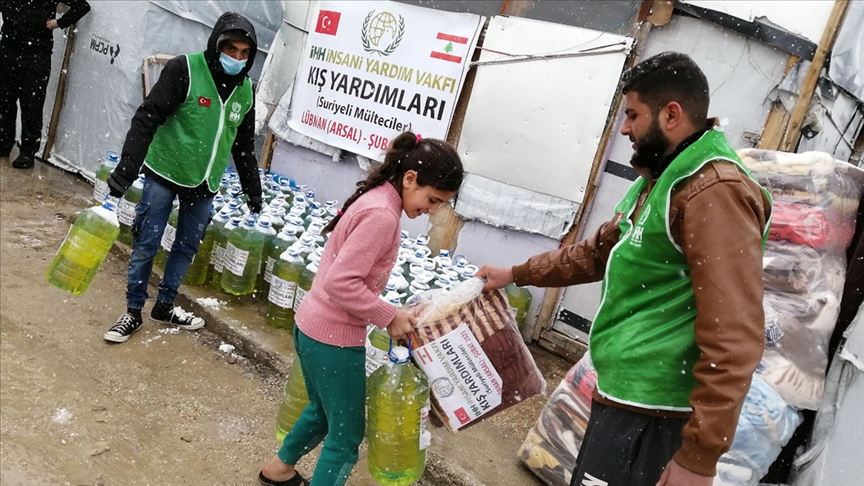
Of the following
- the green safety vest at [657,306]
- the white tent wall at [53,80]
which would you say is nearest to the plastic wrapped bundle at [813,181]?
the green safety vest at [657,306]

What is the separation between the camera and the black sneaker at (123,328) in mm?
3938

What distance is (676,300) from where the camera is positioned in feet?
5.72

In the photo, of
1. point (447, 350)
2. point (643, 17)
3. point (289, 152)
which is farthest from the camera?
point (289, 152)

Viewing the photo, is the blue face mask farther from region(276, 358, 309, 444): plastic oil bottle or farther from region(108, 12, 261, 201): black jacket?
region(276, 358, 309, 444): plastic oil bottle

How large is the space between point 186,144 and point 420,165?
212 centimetres

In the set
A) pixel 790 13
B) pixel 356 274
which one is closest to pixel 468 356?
pixel 356 274

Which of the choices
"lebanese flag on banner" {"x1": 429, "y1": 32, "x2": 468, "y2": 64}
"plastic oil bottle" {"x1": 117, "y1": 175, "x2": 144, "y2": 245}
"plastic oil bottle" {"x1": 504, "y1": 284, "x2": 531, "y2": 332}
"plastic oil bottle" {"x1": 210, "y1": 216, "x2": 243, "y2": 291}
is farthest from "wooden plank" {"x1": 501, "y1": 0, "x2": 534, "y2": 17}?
"plastic oil bottle" {"x1": 117, "y1": 175, "x2": 144, "y2": 245}

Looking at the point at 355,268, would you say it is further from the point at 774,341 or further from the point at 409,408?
the point at 774,341

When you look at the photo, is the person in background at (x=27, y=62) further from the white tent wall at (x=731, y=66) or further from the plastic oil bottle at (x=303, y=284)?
the white tent wall at (x=731, y=66)

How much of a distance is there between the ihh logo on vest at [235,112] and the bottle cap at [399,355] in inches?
87.4

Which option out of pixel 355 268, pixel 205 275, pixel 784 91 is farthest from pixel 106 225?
pixel 784 91

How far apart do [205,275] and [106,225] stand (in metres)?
1.46

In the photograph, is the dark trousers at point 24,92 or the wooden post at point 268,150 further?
the wooden post at point 268,150

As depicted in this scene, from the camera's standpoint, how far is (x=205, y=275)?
5.01m
